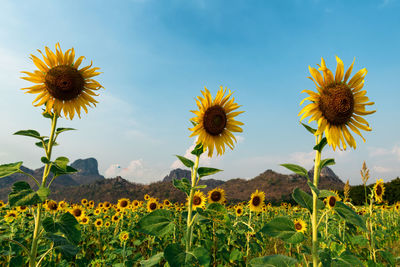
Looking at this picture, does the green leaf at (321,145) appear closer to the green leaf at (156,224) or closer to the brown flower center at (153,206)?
the green leaf at (156,224)

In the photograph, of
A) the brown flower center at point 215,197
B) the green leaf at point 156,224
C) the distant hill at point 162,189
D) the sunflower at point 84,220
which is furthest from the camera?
the distant hill at point 162,189

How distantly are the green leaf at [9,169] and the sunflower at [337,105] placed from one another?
3.01m

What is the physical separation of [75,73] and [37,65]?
0.47 m

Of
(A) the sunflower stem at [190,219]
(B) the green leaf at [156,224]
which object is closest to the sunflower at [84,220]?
(B) the green leaf at [156,224]

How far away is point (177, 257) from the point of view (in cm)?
238

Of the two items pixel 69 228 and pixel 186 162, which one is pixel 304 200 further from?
pixel 69 228

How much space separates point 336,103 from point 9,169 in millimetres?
3426

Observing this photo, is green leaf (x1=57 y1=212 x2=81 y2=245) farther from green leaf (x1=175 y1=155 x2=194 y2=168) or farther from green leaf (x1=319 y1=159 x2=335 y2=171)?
green leaf (x1=319 y1=159 x2=335 y2=171)

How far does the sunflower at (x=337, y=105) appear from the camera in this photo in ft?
8.34

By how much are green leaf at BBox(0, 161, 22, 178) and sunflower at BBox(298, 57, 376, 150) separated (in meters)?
3.01

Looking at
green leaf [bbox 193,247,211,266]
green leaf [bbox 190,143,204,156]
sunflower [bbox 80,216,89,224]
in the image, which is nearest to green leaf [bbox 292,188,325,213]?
green leaf [bbox 193,247,211,266]

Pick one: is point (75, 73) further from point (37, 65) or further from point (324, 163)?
point (324, 163)

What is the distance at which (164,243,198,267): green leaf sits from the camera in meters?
2.32

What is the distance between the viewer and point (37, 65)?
11.3ft
